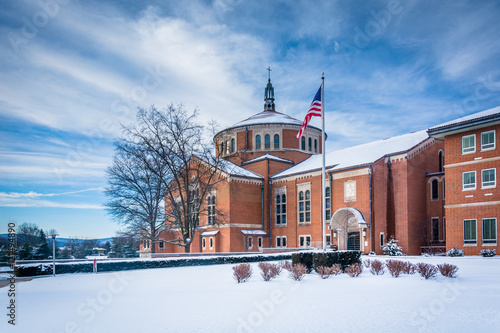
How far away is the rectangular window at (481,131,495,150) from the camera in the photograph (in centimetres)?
3053

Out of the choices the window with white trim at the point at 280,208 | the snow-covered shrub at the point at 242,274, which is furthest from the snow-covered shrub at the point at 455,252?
the window with white trim at the point at 280,208

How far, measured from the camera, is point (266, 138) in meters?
53.9

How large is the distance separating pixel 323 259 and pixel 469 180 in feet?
62.4

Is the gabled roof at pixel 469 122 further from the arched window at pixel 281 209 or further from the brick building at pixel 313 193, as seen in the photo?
the arched window at pixel 281 209

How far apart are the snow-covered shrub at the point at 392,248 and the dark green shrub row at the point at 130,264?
9748mm

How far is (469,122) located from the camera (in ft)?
102

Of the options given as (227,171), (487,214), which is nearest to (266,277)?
(487,214)

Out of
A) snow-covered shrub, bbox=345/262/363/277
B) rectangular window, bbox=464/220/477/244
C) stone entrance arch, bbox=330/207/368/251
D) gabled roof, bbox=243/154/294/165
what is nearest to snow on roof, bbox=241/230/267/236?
gabled roof, bbox=243/154/294/165

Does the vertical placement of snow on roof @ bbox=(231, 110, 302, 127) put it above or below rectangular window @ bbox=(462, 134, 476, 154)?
above

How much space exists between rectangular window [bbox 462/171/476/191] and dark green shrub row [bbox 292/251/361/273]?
54.3 ft

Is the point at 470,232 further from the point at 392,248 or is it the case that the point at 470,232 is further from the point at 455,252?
the point at 392,248

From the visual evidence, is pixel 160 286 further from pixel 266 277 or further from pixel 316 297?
pixel 316 297

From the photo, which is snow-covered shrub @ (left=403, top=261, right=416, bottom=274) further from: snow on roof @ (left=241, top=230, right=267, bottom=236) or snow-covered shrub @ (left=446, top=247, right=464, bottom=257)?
snow on roof @ (left=241, top=230, right=267, bottom=236)

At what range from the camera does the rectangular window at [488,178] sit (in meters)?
30.3
